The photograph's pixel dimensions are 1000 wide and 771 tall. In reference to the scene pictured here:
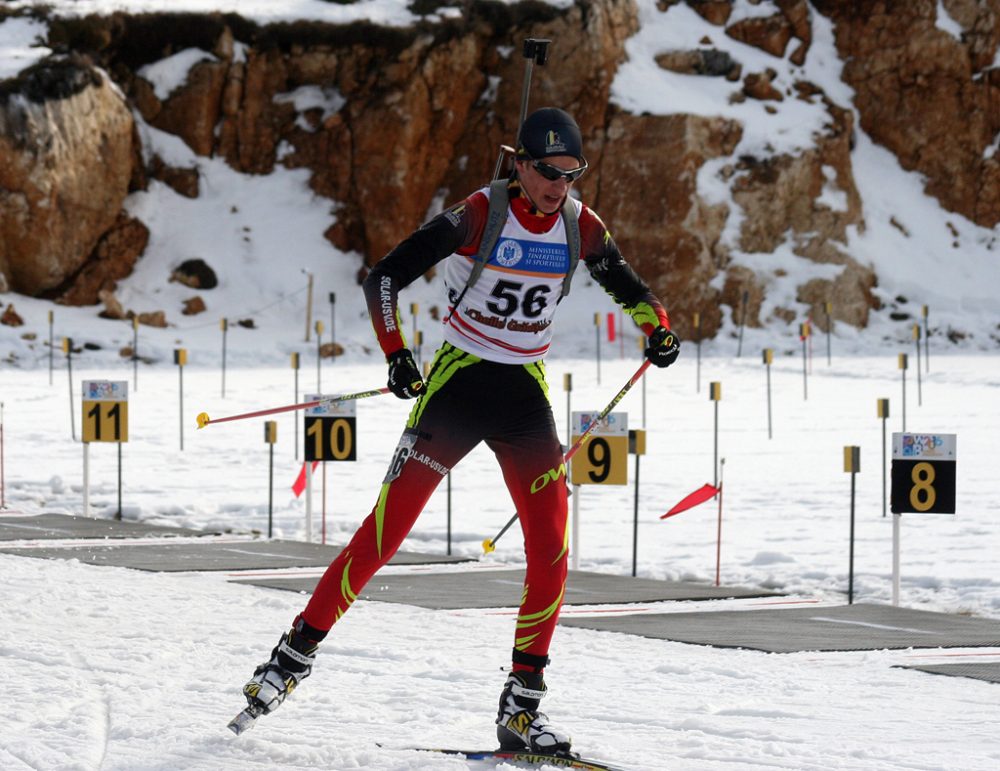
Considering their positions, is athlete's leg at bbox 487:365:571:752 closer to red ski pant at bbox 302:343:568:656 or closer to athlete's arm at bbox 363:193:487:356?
red ski pant at bbox 302:343:568:656

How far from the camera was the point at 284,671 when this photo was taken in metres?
4.50

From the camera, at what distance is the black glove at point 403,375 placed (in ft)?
14.5

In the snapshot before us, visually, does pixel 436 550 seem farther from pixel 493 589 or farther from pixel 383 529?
pixel 383 529

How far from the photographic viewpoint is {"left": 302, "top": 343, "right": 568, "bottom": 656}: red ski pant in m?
4.54

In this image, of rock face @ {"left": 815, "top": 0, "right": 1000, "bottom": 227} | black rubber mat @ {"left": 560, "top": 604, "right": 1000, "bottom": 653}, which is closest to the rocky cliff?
rock face @ {"left": 815, "top": 0, "right": 1000, "bottom": 227}

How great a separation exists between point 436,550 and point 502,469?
22.8ft

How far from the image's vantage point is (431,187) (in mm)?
41594

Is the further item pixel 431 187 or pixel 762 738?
pixel 431 187

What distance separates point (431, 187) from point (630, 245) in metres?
5.58

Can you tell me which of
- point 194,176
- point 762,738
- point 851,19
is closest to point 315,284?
point 194,176

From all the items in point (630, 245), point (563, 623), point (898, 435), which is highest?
point (630, 245)

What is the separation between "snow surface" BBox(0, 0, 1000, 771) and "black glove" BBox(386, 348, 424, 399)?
1025 mm

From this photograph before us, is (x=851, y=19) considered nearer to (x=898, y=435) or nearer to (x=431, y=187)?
(x=431, y=187)

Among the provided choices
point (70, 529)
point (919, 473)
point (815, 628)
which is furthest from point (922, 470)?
point (70, 529)
